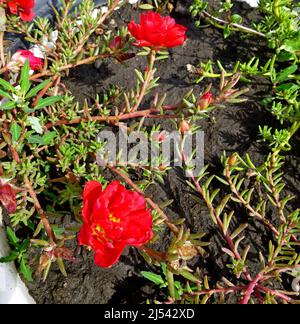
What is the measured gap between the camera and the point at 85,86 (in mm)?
1623

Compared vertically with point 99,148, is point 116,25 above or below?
above

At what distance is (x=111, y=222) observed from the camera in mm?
952

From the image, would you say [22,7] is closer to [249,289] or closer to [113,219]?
[113,219]

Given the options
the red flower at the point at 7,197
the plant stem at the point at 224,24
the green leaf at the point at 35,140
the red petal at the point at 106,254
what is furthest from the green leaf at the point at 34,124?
the plant stem at the point at 224,24

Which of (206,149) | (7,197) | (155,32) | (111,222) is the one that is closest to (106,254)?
(111,222)

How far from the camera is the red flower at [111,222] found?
94cm

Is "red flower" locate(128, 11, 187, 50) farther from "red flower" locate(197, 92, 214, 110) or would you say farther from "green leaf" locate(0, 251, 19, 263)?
"green leaf" locate(0, 251, 19, 263)

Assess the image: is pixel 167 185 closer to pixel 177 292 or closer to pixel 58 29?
pixel 177 292

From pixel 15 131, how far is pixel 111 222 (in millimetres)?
433

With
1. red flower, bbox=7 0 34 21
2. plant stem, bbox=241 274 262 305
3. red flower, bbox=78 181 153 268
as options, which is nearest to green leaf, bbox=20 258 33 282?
red flower, bbox=78 181 153 268

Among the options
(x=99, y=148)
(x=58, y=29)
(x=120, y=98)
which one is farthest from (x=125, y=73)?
(x=99, y=148)

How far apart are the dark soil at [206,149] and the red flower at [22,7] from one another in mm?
351

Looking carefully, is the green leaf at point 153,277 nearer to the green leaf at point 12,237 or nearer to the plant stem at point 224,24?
the green leaf at point 12,237

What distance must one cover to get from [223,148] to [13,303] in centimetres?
89
